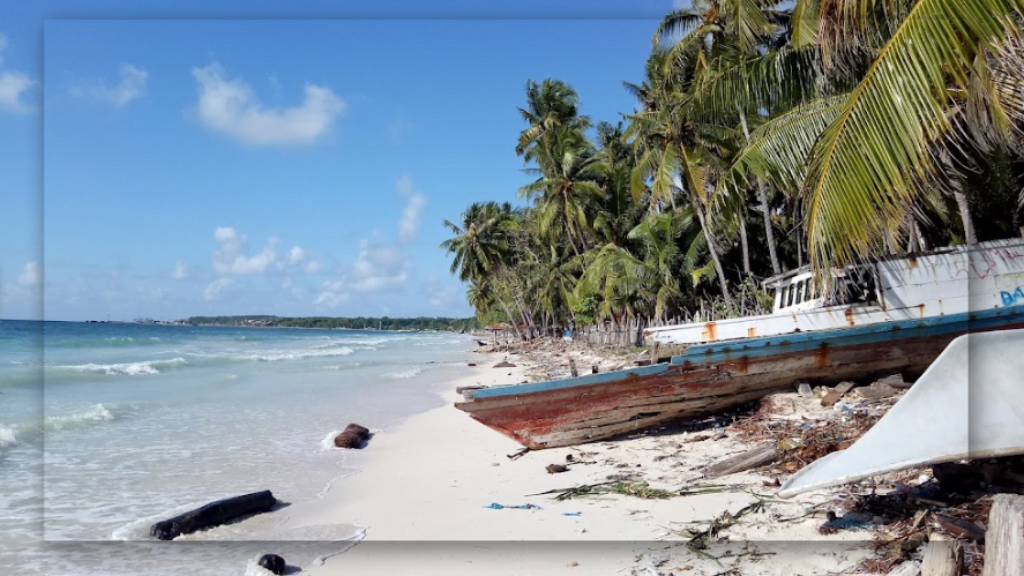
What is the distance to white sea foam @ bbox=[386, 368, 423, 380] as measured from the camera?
21891 millimetres

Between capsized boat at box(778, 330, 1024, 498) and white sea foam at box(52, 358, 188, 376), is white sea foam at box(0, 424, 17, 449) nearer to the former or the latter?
capsized boat at box(778, 330, 1024, 498)

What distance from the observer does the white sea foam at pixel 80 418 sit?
11.0 meters

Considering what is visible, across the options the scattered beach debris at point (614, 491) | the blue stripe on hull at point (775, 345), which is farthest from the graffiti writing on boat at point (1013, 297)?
the scattered beach debris at point (614, 491)

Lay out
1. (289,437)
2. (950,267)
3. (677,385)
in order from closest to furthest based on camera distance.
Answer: (677,385) → (950,267) → (289,437)

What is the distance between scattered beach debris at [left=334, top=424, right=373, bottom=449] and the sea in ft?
0.50

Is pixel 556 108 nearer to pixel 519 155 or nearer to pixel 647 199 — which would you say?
pixel 519 155

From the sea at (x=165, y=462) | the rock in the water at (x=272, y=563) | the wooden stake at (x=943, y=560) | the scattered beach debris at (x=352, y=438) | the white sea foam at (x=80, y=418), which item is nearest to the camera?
the wooden stake at (x=943, y=560)

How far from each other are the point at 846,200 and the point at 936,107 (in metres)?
0.69

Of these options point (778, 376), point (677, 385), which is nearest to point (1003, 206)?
point (778, 376)

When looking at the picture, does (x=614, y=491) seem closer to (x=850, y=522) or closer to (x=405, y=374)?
(x=850, y=522)

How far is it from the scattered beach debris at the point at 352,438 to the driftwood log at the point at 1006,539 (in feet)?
25.9

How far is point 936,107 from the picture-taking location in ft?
11.9

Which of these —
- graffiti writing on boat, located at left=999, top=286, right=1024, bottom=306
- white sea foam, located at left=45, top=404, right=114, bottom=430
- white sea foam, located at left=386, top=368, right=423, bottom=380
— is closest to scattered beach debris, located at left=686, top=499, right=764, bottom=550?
graffiti writing on boat, located at left=999, top=286, right=1024, bottom=306

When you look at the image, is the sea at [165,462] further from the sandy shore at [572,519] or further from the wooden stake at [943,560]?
the wooden stake at [943,560]
